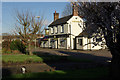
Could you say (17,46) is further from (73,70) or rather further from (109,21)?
(109,21)

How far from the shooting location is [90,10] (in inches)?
318

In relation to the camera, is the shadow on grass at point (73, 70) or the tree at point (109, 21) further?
the shadow on grass at point (73, 70)

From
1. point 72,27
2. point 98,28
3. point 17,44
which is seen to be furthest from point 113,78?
point 72,27

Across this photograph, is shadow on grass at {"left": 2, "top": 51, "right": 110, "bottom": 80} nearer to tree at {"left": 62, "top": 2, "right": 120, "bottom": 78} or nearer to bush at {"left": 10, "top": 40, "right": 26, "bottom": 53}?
tree at {"left": 62, "top": 2, "right": 120, "bottom": 78}

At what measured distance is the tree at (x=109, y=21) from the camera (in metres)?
7.07

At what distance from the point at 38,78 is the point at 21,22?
12.1m

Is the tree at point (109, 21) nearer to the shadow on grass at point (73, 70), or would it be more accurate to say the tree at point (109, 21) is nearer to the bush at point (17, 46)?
the shadow on grass at point (73, 70)

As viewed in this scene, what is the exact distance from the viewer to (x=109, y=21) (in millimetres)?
7301

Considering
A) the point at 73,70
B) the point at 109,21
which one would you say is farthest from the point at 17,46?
the point at 109,21

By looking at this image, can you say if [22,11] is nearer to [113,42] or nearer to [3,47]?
[3,47]

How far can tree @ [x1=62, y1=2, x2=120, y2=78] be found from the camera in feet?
23.2

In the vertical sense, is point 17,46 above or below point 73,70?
above

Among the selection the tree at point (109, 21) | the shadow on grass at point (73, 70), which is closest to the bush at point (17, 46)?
the shadow on grass at point (73, 70)

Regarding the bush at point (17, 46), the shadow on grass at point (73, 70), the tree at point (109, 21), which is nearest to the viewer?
the tree at point (109, 21)
